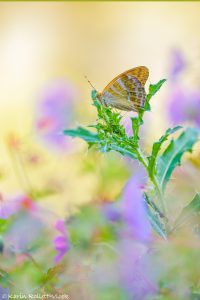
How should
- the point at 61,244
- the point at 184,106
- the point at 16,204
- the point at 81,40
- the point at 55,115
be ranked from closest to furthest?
the point at 61,244
the point at 16,204
the point at 184,106
the point at 55,115
the point at 81,40

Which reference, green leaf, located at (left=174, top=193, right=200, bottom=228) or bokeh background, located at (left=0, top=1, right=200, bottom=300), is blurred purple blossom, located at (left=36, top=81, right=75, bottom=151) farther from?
green leaf, located at (left=174, top=193, right=200, bottom=228)

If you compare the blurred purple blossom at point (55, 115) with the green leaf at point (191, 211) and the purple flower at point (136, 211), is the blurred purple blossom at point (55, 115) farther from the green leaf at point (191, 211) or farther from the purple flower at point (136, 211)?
the green leaf at point (191, 211)

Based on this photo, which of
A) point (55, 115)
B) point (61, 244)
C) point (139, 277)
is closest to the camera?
point (139, 277)

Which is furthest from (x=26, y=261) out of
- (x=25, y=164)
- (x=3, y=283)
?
(x=25, y=164)

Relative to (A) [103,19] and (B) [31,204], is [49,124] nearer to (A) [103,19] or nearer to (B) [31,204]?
(B) [31,204]

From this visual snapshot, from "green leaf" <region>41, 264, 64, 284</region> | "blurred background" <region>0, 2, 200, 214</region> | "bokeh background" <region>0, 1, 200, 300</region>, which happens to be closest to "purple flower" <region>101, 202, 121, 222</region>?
"bokeh background" <region>0, 1, 200, 300</region>

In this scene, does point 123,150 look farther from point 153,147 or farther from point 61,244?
point 61,244

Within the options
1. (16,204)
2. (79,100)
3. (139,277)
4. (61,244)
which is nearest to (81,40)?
(79,100)
